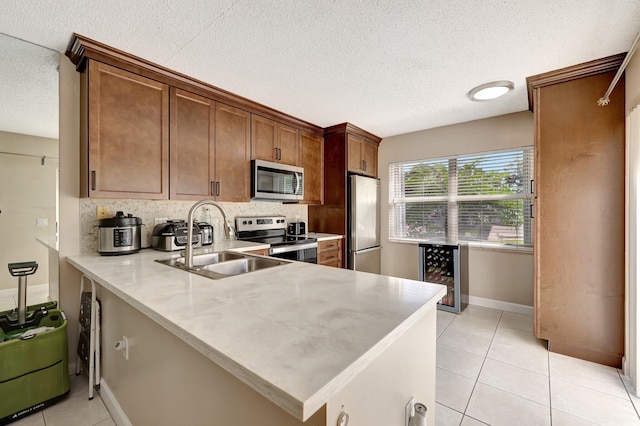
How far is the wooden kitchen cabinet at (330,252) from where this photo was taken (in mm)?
3359

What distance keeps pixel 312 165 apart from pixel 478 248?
7.76 feet

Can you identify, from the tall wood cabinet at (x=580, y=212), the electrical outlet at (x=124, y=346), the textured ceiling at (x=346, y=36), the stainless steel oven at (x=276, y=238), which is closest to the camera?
the electrical outlet at (x=124, y=346)

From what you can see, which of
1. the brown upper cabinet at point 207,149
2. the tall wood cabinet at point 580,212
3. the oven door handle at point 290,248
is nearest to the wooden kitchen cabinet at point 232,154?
the brown upper cabinet at point 207,149

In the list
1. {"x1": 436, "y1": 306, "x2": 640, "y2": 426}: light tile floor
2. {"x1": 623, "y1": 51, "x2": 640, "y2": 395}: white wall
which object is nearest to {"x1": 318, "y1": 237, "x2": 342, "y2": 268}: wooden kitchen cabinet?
{"x1": 436, "y1": 306, "x2": 640, "y2": 426}: light tile floor

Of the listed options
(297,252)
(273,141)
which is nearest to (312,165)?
(273,141)

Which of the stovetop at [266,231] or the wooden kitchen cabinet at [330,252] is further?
the wooden kitchen cabinet at [330,252]

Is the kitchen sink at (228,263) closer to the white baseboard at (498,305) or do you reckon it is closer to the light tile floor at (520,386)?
the light tile floor at (520,386)

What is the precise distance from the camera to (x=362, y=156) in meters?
3.98

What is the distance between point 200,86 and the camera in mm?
2449

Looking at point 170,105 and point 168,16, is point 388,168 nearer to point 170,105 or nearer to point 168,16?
point 170,105

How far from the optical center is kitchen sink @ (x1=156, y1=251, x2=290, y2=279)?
1.69 meters

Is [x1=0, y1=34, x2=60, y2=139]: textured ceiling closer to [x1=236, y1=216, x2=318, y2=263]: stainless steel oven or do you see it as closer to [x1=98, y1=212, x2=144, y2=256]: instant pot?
[x1=98, y1=212, x2=144, y2=256]: instant pot

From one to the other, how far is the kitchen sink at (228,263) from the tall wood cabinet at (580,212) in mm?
2272

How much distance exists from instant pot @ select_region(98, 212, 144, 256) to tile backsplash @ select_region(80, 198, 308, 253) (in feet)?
0.60
